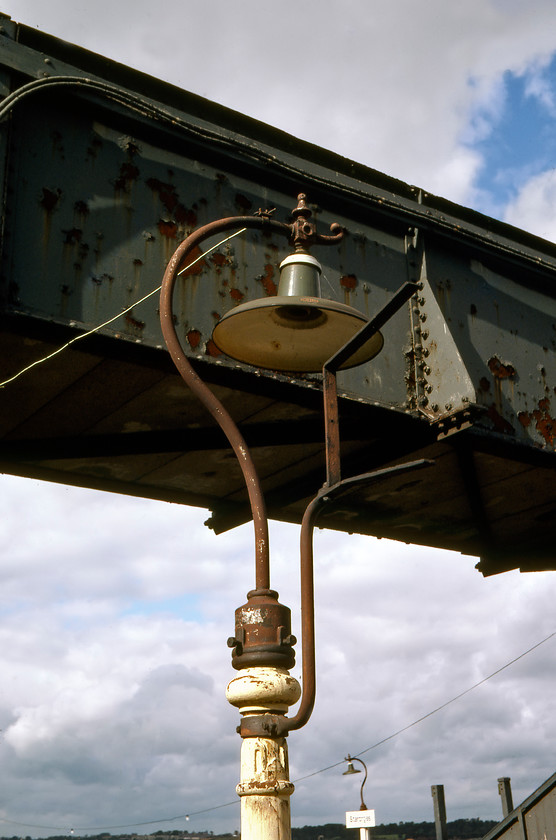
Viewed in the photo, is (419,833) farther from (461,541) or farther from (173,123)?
(173,123)

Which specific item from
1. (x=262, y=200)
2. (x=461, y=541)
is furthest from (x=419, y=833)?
(x=262, y=200)

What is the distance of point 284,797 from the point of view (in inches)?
141

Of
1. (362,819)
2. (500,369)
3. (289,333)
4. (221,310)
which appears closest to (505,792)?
(362,819)

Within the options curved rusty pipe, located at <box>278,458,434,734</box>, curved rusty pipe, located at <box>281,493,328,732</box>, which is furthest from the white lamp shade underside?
curved rusty pipe, located at <box>281,493,328,732</box>

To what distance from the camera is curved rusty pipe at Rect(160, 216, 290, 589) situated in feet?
13.4

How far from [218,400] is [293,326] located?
0.92 meters

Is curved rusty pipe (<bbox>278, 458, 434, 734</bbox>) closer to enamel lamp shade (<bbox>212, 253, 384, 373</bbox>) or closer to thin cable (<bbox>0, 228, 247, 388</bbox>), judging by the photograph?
enamel lamp shade (<bbox>212, 253, 384, 373</bbox>)

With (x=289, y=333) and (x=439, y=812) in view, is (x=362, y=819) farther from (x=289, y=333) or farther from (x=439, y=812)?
(x=289, y=333)

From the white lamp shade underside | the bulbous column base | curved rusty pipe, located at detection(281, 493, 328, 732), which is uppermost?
the white lamp shade underside

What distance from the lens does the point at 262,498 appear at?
412 cm

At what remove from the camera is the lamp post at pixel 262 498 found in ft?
11.8

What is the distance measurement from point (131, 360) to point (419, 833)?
277ft

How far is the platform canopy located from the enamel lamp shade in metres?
2.21

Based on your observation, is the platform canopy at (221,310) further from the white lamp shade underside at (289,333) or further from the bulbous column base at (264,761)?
the bulbous column base at (264,761)
